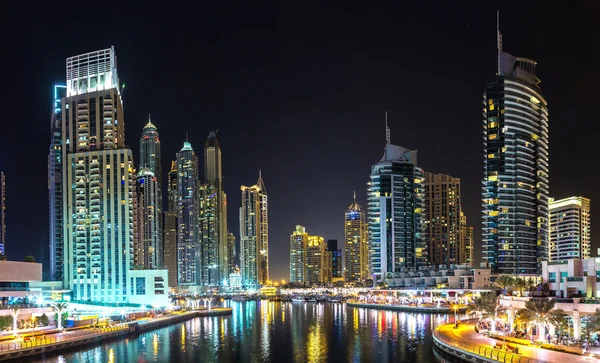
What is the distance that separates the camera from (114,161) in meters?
164

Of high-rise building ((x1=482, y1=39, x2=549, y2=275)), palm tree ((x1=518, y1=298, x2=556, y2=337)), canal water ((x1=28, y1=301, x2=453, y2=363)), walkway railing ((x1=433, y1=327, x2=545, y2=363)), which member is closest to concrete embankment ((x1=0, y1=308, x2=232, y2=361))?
canal water ((x1=28, y1=301, x2=453, y2=363))

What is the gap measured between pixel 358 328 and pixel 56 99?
437 ft

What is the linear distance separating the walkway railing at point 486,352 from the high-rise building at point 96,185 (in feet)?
346

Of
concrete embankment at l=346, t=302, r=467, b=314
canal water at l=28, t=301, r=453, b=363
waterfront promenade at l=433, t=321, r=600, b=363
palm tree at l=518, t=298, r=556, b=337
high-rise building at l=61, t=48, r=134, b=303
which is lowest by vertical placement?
concrete embankment at l=346, t=302, r=467, b=314

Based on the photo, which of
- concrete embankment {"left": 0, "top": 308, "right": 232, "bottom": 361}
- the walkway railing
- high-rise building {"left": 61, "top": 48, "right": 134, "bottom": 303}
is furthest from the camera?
high-rise building {"left": 61, "top": 48, "right": 134, "bottom": 303}

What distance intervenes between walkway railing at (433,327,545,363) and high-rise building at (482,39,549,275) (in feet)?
380

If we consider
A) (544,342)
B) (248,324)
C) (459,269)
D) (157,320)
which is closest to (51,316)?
(157,320)

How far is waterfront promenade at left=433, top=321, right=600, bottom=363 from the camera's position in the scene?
2169 inches

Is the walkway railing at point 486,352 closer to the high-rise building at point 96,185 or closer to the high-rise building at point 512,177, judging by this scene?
the high-rise building at point 96,185

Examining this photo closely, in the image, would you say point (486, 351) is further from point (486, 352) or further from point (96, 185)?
point (96, 185)

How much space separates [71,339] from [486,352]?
57.7 metres

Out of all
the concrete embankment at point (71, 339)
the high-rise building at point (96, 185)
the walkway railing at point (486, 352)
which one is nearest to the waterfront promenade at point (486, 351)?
the walkway railing at point (486, 352)

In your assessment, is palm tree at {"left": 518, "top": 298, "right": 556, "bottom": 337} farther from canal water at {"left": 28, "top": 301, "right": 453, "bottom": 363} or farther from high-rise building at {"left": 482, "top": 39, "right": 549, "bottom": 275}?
high-rise building at {"left": 482, "top": 39, "right": 549, "bottom": 275}

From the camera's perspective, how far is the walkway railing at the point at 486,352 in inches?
2163
